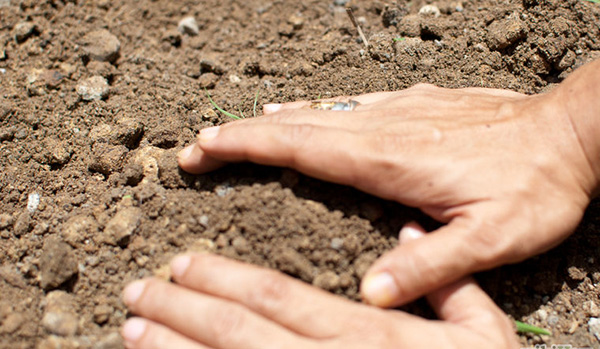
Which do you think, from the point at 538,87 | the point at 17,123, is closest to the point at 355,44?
the point at 538,87

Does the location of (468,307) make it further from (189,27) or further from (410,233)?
(189,27)

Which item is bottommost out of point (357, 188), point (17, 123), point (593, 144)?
point (17, 123)

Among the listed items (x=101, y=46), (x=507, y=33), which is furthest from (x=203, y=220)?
(x=507, y=33)

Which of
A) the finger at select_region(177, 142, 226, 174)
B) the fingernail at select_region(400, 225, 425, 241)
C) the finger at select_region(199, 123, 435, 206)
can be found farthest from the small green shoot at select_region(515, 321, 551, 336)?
the finger at select_region(177, 142, 226, 174)

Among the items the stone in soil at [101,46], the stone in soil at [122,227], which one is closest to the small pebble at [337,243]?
the stone in soil at [122,227]

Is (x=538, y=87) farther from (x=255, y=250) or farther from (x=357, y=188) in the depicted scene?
(x=255, y=250)

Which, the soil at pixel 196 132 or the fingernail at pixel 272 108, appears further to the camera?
the fingernail at pixel 272 108

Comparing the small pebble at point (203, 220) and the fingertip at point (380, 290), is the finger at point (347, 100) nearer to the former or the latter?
the small pebble at point (203, 220)

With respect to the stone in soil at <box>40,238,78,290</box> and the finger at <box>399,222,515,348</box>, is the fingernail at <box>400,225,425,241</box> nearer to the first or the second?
the finger at <box>399,222,515,348</box>
